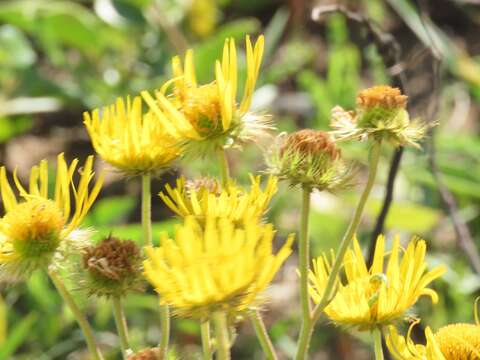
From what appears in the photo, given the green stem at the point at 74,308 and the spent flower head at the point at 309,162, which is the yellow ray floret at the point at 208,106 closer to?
the spent flower head at the point at 309,162

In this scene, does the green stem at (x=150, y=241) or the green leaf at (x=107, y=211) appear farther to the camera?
the green leaf at (x=107, y=211)

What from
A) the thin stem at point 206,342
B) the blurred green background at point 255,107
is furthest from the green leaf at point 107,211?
the thin stem at point 206,342

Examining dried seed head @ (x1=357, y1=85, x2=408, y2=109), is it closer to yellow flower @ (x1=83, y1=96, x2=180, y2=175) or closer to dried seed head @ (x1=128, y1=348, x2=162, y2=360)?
yellow flower @ (x1=83, y1=96, x2=180, y2=175)

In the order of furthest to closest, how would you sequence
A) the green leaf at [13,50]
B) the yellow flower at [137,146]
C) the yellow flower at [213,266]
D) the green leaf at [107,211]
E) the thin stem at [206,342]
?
the green leaf at [13,50], the green leaf at [107,211], the yellow flower at [137,146], the thin stem at [206,342], the yellow flower at [213,266]

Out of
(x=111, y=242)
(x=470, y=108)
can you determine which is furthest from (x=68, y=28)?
(x=111, y=242)

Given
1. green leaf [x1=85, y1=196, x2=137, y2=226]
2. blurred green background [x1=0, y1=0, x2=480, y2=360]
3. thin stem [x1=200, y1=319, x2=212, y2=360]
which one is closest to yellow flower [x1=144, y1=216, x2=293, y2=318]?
thin stem [x1=200, y1=319, x2=212, y2=360]

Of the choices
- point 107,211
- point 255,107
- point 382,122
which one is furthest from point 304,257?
point 255,107
